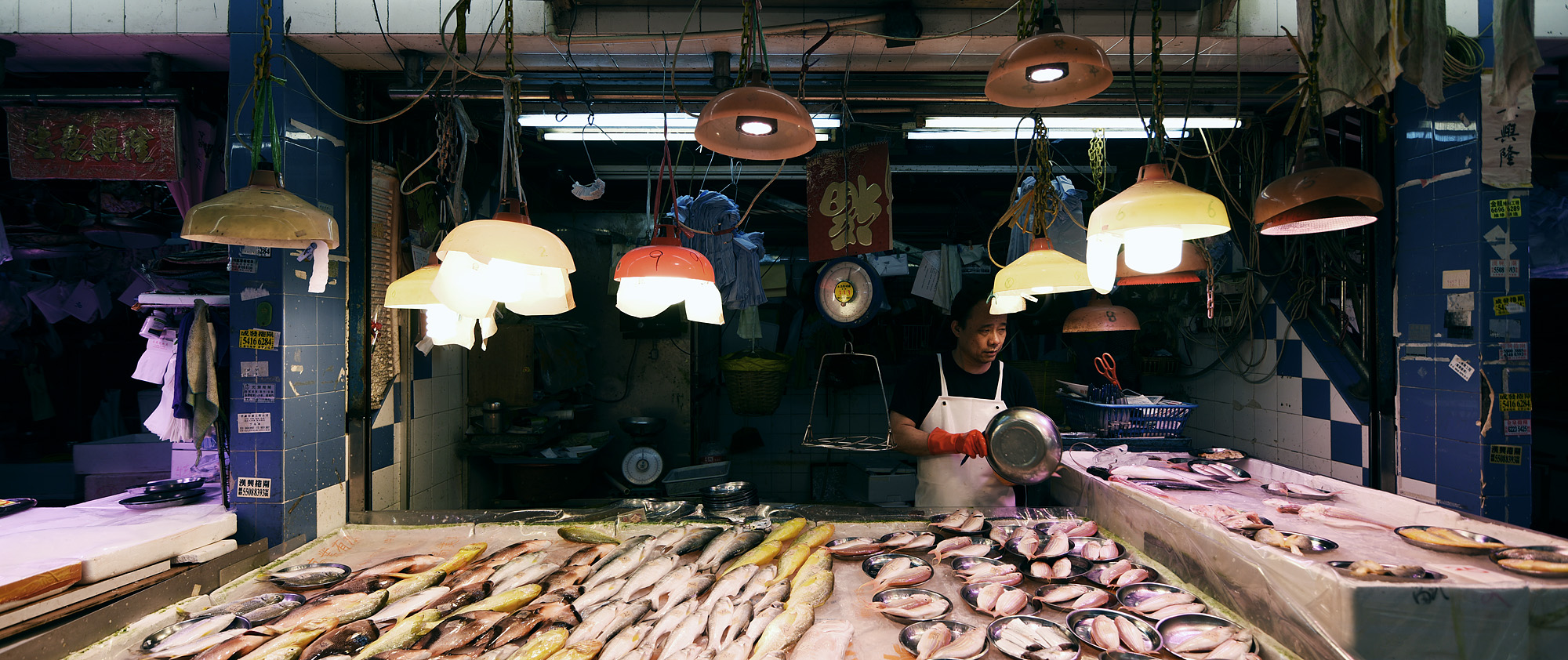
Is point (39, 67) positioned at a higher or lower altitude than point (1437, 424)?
higher

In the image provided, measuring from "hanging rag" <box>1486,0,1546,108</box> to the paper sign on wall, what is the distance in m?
5.38

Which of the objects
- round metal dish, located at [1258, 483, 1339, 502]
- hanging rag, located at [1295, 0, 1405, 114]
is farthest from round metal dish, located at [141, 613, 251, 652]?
round metal dish, located at [1258, 483, 1339, 502]

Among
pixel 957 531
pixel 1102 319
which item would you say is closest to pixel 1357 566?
pixel 957 531

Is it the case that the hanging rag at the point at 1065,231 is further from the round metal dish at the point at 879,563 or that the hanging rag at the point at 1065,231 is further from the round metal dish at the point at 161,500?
the round metal dish at the point at 161,500

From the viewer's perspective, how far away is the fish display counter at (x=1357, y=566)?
161cm

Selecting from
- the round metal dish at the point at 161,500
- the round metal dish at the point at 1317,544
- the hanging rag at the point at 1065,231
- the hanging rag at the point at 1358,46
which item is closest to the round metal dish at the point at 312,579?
the round metal dish at the point at 161,500

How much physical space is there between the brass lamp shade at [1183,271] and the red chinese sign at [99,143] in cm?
538

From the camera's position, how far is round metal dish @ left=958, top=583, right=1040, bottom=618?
6.98 feet

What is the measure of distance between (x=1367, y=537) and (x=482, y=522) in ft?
12.1

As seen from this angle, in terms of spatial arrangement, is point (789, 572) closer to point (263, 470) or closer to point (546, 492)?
point (263, 470)

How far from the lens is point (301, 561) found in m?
2.74

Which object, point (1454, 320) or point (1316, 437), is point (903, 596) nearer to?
point (1454, 320)

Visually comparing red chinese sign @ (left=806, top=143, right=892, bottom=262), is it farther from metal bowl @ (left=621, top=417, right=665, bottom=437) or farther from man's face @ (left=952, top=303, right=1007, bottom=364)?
metal bowl @ (left=621, top=417, right=665, bottom=437)

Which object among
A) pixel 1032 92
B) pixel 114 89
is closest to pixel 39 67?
pixel 114 89
